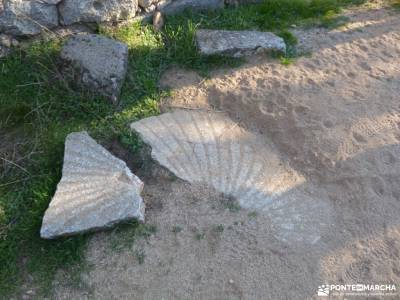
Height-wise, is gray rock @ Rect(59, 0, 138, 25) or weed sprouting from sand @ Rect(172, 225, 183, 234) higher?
gray rock @ Rect(59, 0, 138, 25)

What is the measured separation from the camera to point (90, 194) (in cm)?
322

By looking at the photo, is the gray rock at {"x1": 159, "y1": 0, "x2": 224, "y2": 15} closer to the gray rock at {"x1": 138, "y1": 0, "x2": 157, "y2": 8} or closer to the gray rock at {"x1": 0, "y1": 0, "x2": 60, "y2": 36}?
the gray rock at {"x1": 138, "y1": 0, "x2": 157, "y2": 8}

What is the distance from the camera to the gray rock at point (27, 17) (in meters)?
3.97

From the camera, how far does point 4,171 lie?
11.3ft

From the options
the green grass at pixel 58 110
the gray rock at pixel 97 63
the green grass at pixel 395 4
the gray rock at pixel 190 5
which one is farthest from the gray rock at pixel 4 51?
the green grass at pixel 395 4

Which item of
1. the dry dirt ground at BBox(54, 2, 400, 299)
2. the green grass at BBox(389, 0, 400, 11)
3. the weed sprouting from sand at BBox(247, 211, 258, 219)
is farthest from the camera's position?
the green grass at BBox(389, 0, 400, 11)

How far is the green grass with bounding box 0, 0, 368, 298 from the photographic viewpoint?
121 inches

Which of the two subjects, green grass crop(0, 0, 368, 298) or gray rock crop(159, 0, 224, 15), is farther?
gray rock crop(159, 0, 224, 15)

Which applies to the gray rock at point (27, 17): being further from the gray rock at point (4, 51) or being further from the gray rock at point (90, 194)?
the gray rock at point (90, 194)

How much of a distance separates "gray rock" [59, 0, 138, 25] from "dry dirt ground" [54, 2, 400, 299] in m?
0.72

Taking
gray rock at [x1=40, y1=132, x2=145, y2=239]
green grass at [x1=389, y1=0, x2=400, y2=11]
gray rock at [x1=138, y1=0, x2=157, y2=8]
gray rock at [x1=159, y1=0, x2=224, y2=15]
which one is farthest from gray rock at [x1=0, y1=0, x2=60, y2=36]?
green grass at [x1=389, y1=0, x2=400, y2=11]

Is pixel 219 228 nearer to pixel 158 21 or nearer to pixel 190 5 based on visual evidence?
pixel 158 21

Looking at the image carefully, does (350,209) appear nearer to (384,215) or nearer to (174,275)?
(384,215)

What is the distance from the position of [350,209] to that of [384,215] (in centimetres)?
23
